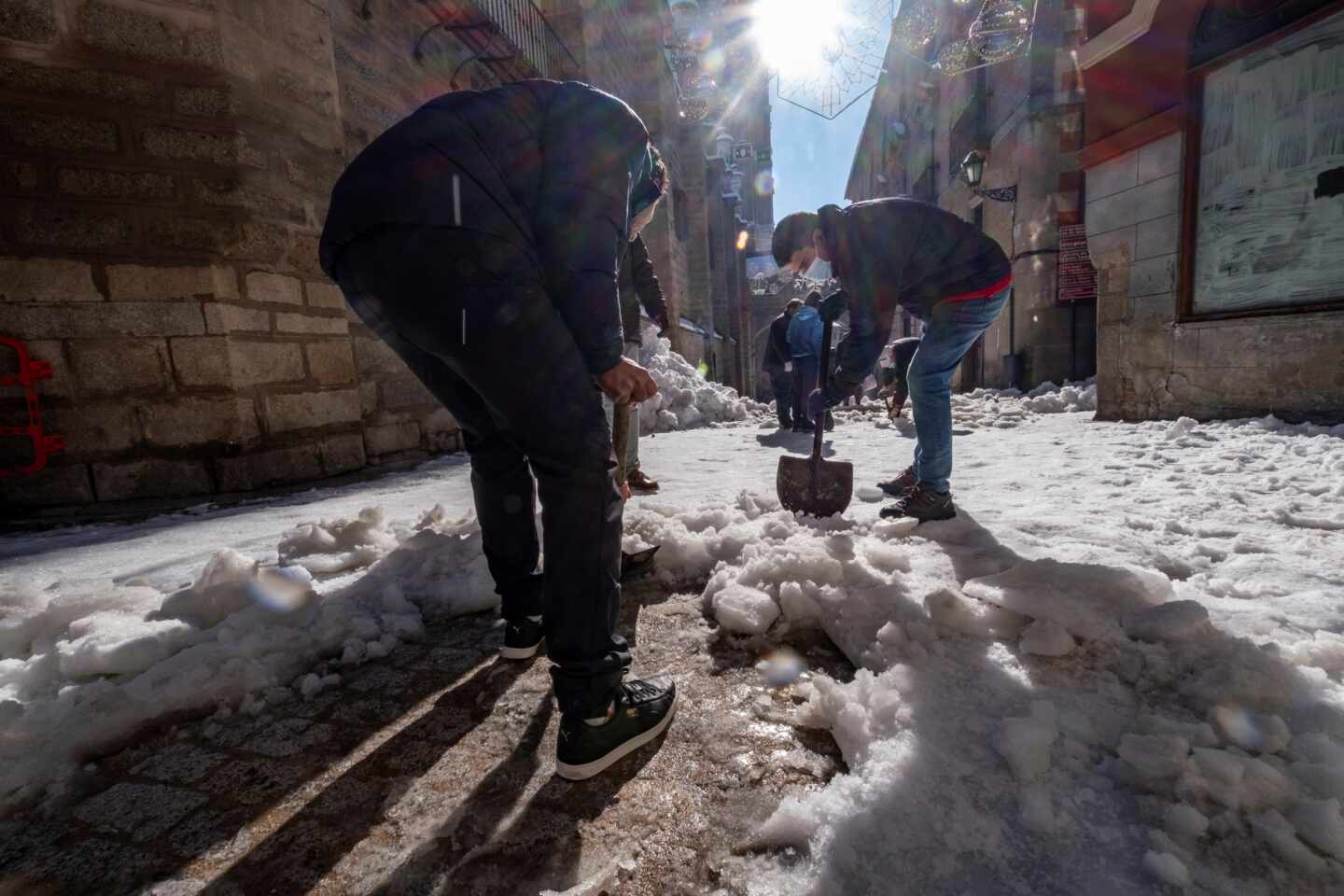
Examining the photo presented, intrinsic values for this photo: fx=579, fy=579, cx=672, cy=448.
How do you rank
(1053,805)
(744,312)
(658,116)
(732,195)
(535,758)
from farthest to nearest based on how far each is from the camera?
(744,312) → (732,195) → (658,116) → (535,758) → (1053,805)

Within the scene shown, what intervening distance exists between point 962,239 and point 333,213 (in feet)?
8.69

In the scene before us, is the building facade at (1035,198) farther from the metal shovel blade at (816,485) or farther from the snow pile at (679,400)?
the metal shovel blade at (816,485)

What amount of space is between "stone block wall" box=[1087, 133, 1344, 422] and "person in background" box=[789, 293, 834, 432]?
2.83 meters

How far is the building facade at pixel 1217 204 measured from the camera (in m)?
4.29

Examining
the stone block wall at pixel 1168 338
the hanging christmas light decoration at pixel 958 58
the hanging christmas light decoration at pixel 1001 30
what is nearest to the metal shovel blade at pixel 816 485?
the stone block wall at pixel 1168 338

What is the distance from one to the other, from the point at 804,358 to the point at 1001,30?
349 inches

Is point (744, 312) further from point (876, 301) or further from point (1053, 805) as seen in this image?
point (1053, 805)

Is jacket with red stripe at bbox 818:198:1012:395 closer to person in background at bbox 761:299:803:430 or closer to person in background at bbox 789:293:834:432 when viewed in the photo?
person in background at bbox 789:293:834:432

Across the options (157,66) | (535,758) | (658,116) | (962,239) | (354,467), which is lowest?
(535,758)

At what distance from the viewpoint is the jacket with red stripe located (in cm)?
268

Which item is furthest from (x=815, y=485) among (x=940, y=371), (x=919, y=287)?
(x=919, y=287)

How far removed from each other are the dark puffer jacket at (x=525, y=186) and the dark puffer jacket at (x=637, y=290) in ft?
7.40

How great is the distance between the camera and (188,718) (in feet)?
5.00

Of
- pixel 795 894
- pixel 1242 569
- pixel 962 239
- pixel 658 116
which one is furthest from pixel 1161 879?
pixel 658 116
